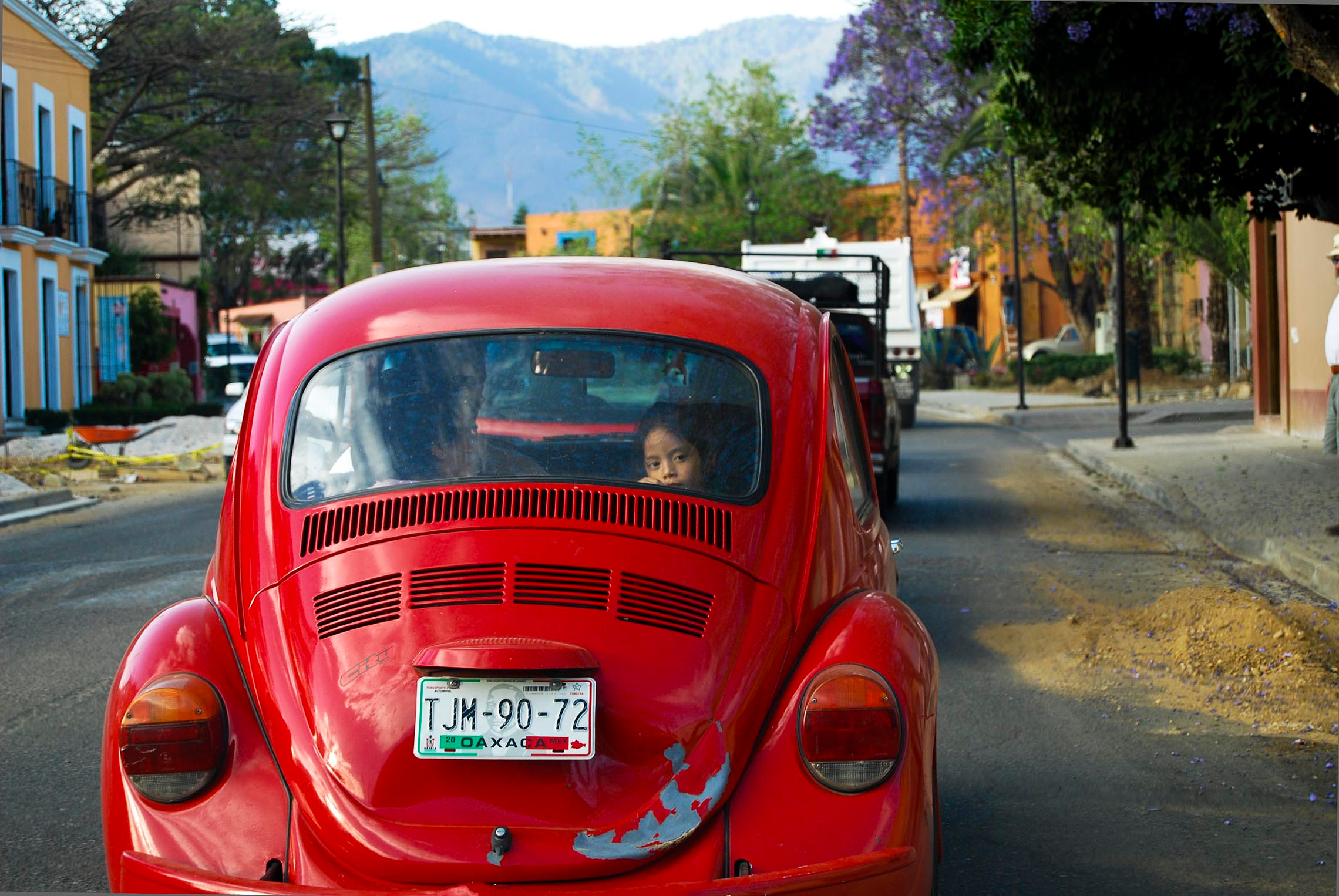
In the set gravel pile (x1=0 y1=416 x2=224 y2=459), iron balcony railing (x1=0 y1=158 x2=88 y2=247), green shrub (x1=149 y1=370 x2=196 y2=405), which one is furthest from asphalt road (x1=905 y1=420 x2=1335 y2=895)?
green shrub (x1=149 y1=370 x2=196 y2=405)

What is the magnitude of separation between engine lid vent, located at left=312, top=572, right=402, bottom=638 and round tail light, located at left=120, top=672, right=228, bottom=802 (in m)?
0.28

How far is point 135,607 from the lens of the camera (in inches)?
337

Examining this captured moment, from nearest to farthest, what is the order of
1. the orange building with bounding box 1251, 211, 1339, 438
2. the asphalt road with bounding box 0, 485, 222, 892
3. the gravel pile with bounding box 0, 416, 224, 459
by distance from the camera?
the asphalt road with bounding box 0, 485, 222, 892 → the orange building with bounding box 1251, 211, 1339, 438 → the gravel pile with bounding box 0, 416, 224, 459

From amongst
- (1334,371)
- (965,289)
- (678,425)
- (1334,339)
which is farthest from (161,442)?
(965,289)

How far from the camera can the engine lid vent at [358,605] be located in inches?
120

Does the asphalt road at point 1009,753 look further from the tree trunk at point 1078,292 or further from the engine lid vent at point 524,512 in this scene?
the tree trunk at point 1078,292

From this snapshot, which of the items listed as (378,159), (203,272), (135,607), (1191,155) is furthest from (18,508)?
(203,272)

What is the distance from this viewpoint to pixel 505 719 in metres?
2.86

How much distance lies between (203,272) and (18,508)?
43.1 m

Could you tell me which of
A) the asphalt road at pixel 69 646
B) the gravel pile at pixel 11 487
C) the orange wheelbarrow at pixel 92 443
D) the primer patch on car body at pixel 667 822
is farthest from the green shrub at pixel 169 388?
the primer patch on car body at pixel 667 822

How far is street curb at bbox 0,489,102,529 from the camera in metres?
13.7

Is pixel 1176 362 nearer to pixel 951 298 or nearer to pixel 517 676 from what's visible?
pixel 951 298

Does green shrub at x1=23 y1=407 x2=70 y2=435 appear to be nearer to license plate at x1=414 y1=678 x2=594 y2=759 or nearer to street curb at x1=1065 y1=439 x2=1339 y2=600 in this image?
street curb at x1=1065 y1=439 x2=1339 y2=600

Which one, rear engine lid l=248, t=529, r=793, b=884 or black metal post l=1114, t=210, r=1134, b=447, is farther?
black metal post l=1114, t=210, r=1134, b=447
